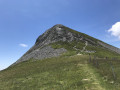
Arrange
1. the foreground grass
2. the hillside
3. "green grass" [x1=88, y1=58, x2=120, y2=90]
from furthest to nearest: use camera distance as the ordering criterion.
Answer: the hillside, the foreground grass, "green grass" [x1=88, y1=58, x2=120, y2=90]

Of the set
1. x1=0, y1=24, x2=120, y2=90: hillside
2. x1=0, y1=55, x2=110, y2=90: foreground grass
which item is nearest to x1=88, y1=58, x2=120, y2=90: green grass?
x1=0, y1=24, x2=120, y2=90: hillside

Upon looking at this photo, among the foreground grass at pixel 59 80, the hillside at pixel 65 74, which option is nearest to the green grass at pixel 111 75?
the hillside at pixel 65 74

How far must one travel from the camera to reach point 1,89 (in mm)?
22438

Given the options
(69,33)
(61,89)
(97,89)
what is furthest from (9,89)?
(69,33)

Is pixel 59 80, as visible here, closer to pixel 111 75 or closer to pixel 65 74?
pixel 65 74

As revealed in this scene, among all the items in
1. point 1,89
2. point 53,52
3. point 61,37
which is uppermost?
point 61,37

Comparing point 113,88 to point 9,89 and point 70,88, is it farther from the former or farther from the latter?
point 9,89

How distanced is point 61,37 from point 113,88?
96.1m

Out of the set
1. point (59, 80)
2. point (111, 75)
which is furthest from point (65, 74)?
point (111, 75)

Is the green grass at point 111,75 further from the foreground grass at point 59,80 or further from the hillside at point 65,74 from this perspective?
the foreground grass at point 59,80

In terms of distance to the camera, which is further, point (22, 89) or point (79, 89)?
point (22, 89)

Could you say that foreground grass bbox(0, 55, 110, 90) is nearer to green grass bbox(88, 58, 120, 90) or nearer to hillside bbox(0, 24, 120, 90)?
hillside bbox(0, 24, 120, 90)

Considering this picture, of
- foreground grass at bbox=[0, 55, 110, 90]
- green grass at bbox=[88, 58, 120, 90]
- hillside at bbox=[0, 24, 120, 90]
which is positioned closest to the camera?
green grass at bbox=[88, 58, 120, 90]

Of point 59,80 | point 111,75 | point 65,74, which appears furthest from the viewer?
point 65,74
